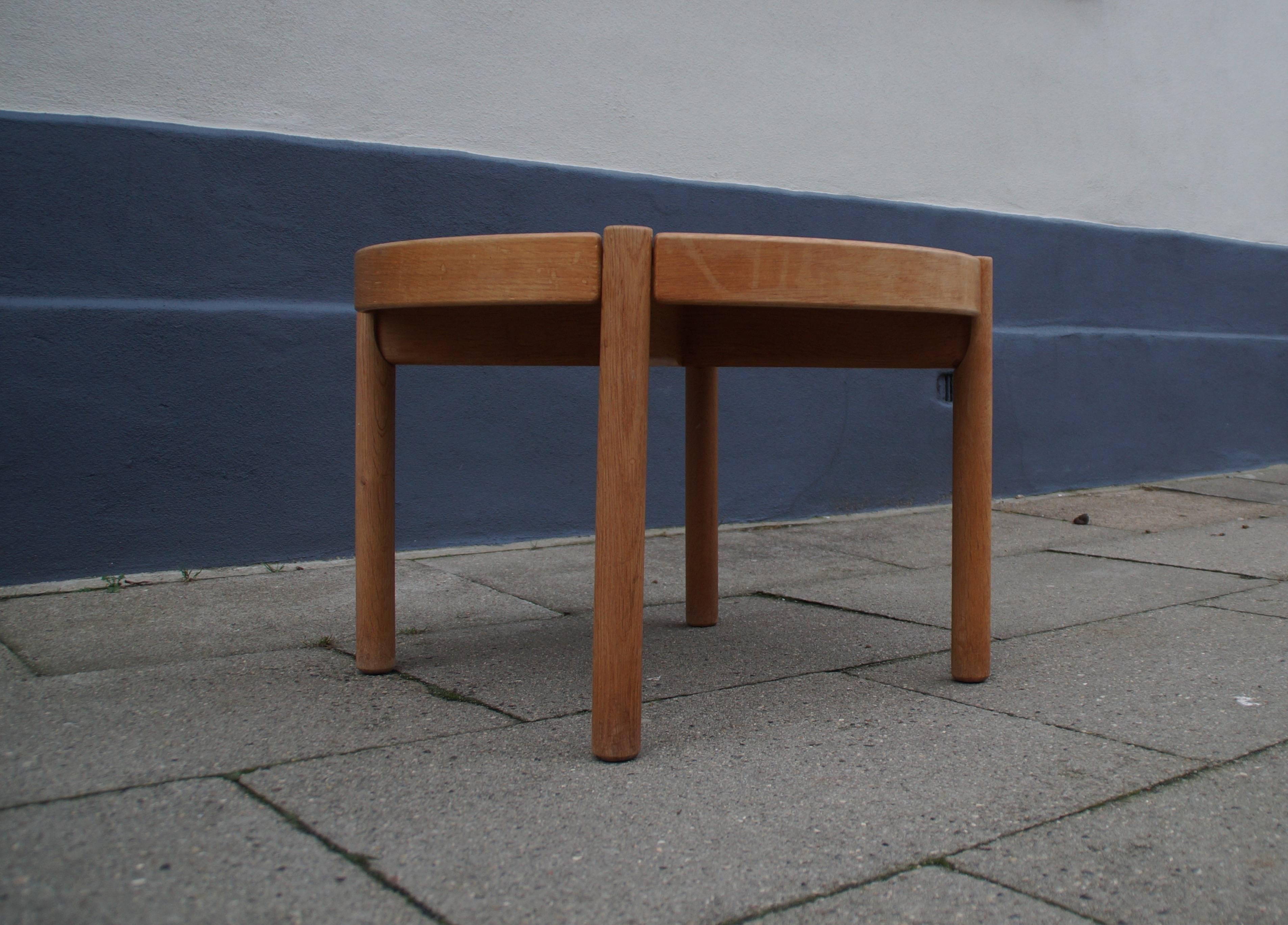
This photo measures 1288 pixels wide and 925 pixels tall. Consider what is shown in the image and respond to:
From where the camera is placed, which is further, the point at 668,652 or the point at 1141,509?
the point at 1141,509

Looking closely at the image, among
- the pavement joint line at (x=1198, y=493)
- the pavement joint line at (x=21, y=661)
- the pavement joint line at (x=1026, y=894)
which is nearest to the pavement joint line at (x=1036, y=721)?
the pavement joint line at (x=1026, y=894)

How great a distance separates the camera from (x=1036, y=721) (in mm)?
1544

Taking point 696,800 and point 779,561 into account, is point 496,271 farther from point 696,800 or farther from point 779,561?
point 779,561

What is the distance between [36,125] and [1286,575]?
2940mm

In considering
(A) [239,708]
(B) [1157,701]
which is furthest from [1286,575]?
(A) [239,708]

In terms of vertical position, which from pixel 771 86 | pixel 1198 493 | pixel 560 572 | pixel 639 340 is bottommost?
pixel 560 572

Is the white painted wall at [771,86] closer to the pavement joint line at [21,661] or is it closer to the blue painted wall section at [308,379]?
the blue painted wall section at [308,379]

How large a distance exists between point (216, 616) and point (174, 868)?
1.18 meters

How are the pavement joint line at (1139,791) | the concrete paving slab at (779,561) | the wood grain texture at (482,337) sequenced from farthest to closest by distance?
1. the concrete paving slab at (779,561)
2. the wood grain texture at (482,337)
3. the pavement joint line at (1139,791)

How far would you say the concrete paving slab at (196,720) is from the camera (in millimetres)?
1308

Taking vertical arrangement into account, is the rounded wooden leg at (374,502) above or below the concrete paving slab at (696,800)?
above

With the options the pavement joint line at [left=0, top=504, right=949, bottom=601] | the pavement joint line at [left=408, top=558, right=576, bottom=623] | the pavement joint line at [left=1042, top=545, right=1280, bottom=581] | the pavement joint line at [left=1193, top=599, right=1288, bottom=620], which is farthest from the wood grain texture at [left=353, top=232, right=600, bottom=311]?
the pavement joint line at [left=1042, top=545, right=1280, bottom=581]

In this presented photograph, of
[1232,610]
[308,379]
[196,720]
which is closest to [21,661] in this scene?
[196,720]

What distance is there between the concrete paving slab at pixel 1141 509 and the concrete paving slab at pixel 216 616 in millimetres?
2085
